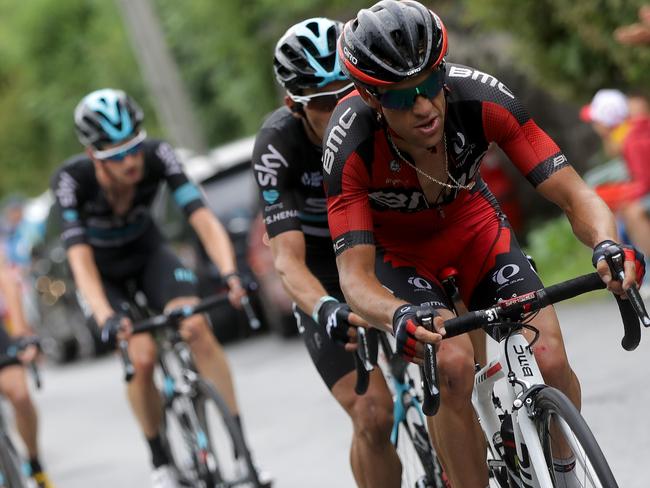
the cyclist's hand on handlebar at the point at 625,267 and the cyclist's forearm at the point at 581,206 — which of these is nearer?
the cyclist's hand on handlebar at the point at 625,267

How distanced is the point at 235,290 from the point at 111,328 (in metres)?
0.65

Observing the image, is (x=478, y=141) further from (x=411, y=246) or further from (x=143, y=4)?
(x=143, y=4)

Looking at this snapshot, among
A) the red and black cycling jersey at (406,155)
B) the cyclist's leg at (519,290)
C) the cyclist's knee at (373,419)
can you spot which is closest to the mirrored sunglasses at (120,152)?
the cyclist's knee at (373,419)

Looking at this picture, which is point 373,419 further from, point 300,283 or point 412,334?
point 412,334

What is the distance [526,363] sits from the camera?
15.2 feet

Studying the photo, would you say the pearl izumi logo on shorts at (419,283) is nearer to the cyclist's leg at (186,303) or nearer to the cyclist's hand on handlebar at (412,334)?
the cyclist's hand on handlebar at (412,334)

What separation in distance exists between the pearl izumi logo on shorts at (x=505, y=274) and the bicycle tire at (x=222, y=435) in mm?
2322

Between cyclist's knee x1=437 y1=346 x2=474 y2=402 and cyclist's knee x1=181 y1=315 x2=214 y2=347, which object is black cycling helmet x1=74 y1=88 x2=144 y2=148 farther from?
cyclist's knee x1=437 y1=346 x2=474 y2=402

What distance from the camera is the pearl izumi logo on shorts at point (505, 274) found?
498 cm

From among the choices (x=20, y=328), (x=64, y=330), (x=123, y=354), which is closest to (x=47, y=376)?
→ (x=64, y=330)

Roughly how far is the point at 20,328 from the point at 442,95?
4629 millimetres

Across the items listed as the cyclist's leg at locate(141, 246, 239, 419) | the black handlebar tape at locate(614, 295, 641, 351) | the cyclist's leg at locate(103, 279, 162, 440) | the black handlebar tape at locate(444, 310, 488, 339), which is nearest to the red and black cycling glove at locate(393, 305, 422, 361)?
the black handlebar tape at locate(444, 310, 488, 339)

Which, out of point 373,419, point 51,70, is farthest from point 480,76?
point 51,70

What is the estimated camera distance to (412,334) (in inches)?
168
